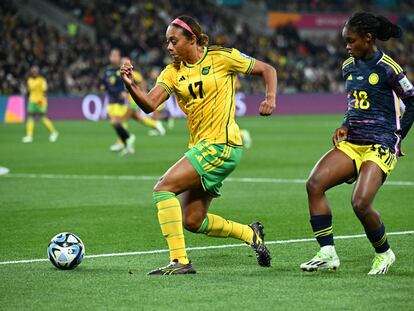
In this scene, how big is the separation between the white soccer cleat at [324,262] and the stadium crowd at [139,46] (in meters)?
29.7

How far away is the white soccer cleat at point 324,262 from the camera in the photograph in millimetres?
8133

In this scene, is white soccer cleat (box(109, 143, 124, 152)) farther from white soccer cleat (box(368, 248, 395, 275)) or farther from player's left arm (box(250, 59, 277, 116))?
white soccer cleat (box(368, 248, 395, 275))

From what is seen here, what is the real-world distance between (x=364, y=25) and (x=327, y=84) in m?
41.0

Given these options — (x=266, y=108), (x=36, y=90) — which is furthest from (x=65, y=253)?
(x=36, y=90)

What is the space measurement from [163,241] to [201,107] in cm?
236

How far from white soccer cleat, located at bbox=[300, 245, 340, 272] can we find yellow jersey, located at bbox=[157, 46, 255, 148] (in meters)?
1.27

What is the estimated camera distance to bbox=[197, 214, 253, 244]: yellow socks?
→ 28.9ft

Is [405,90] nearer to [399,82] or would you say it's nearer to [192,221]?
[399,82]

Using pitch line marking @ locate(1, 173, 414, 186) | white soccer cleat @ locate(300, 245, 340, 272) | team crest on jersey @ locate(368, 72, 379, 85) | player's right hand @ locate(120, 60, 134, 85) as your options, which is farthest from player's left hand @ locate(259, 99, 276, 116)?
pitch line marking @ locate(1, 173, 414, 186)

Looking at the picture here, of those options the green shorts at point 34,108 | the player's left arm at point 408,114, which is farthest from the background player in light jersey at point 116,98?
the player's left arm at point 408,114

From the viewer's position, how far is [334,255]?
27.0 ft

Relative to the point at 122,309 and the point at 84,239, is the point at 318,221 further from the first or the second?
the point at 84,239

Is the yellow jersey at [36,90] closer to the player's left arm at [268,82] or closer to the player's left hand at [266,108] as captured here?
the player's left arm at [268,82]

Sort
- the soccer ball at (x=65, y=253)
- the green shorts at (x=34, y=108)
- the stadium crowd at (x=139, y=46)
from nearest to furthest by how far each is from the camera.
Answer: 1. the soccer ball at (x=65, y=253)
2. the green shorts at (x=34, y=108)
3. the stadium crowd at (x=139, y=46)
